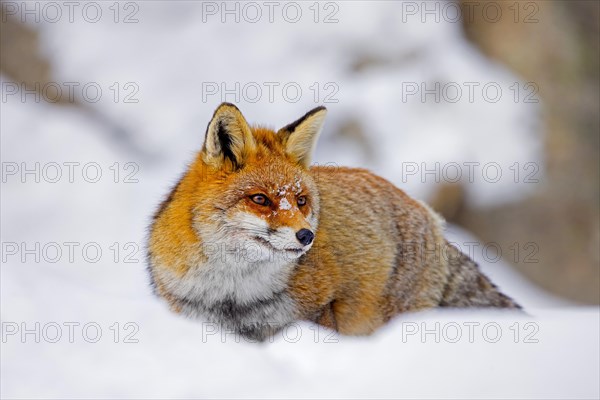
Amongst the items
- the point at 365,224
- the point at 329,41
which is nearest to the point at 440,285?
the point at 365,224

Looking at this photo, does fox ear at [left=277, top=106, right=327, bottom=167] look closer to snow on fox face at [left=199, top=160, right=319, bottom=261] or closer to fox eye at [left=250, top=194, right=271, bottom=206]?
snow on fox face at [left=199, top=160, right=319, bottom=261]

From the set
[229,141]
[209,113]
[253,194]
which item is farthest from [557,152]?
[253,194]

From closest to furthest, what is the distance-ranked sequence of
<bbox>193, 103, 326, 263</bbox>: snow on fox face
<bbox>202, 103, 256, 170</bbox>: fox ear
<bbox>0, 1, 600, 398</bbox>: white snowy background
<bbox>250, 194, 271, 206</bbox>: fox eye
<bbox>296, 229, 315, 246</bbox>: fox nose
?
<bbox>296, 229, 315, 246</bbox>: fox nose → <bbox>193, 103, 326, 263</bbox>: snow on fox face → <bbox>250, 194, 271, 206</bbox>: fox eye → <bbox>202, 103, 256, 170</bbox>: fox ear → <bbox>0, 1, 600, 398</bbox>: white snowy background

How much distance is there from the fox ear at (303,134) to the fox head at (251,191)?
0.03 feet

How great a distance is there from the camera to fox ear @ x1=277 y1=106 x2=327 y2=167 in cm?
636

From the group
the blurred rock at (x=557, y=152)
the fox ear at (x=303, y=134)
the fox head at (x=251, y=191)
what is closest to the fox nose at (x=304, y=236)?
the fox head at (x=251, y=191)

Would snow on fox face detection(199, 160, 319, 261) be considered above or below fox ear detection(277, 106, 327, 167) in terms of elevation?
below

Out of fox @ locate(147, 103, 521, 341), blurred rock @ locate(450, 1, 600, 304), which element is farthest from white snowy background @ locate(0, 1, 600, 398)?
fox @ locate(147, 103, 521, 341)

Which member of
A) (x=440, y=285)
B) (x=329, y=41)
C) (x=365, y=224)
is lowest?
(x=440, y=285)

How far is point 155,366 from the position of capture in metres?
4.46

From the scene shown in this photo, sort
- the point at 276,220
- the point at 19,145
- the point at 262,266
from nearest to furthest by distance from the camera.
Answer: the point at 276,220, the point at 262,266, the point at 19,145

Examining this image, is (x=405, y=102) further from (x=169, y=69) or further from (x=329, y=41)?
(x=169, y=69)

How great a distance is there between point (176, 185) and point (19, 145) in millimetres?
8604

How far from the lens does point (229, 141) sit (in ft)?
20.1
